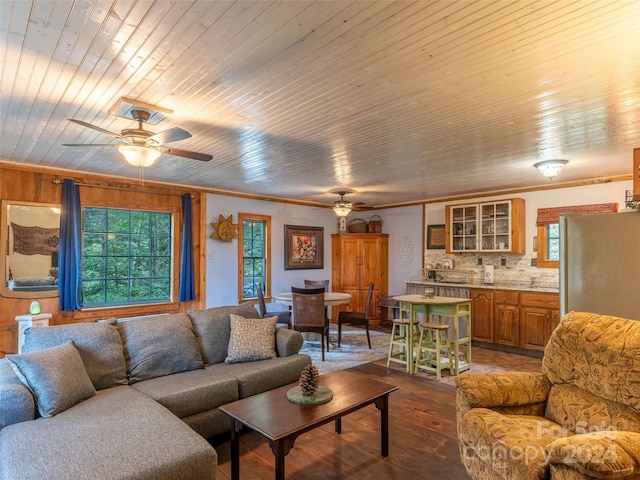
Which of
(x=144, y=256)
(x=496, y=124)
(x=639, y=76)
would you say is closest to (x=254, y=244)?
(x=144, y=256)

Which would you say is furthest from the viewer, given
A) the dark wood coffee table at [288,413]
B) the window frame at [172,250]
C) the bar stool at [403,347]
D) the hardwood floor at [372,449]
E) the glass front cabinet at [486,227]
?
the glass front cabinet at [486,227]

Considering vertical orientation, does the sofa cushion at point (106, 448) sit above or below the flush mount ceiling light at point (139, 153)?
below

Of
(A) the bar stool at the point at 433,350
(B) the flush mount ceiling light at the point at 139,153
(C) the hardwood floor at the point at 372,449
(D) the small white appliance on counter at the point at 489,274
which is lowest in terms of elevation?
(C) the hardwood floor at the point at 372,449

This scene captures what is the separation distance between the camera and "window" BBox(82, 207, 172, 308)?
500 cm

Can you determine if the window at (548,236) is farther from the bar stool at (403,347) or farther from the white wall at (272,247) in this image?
the white wall at (272,247)

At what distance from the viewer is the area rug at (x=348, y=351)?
15.5ft

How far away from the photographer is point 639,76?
2.21 meters

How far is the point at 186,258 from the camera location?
18.4 feet

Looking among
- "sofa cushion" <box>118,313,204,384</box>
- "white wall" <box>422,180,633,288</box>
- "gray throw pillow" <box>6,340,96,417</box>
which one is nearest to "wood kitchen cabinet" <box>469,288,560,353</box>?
"white wall" <box>422,180,633,288</box>

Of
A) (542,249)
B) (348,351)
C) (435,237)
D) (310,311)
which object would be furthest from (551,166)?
(348,351)

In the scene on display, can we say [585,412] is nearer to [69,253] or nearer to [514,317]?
[514,317]

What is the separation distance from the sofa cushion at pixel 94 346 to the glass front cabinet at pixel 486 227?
212 inches

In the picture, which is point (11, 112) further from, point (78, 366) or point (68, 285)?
point (68, 285)

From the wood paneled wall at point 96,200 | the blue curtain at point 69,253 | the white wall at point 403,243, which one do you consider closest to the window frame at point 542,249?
the white wall at point 403,243
